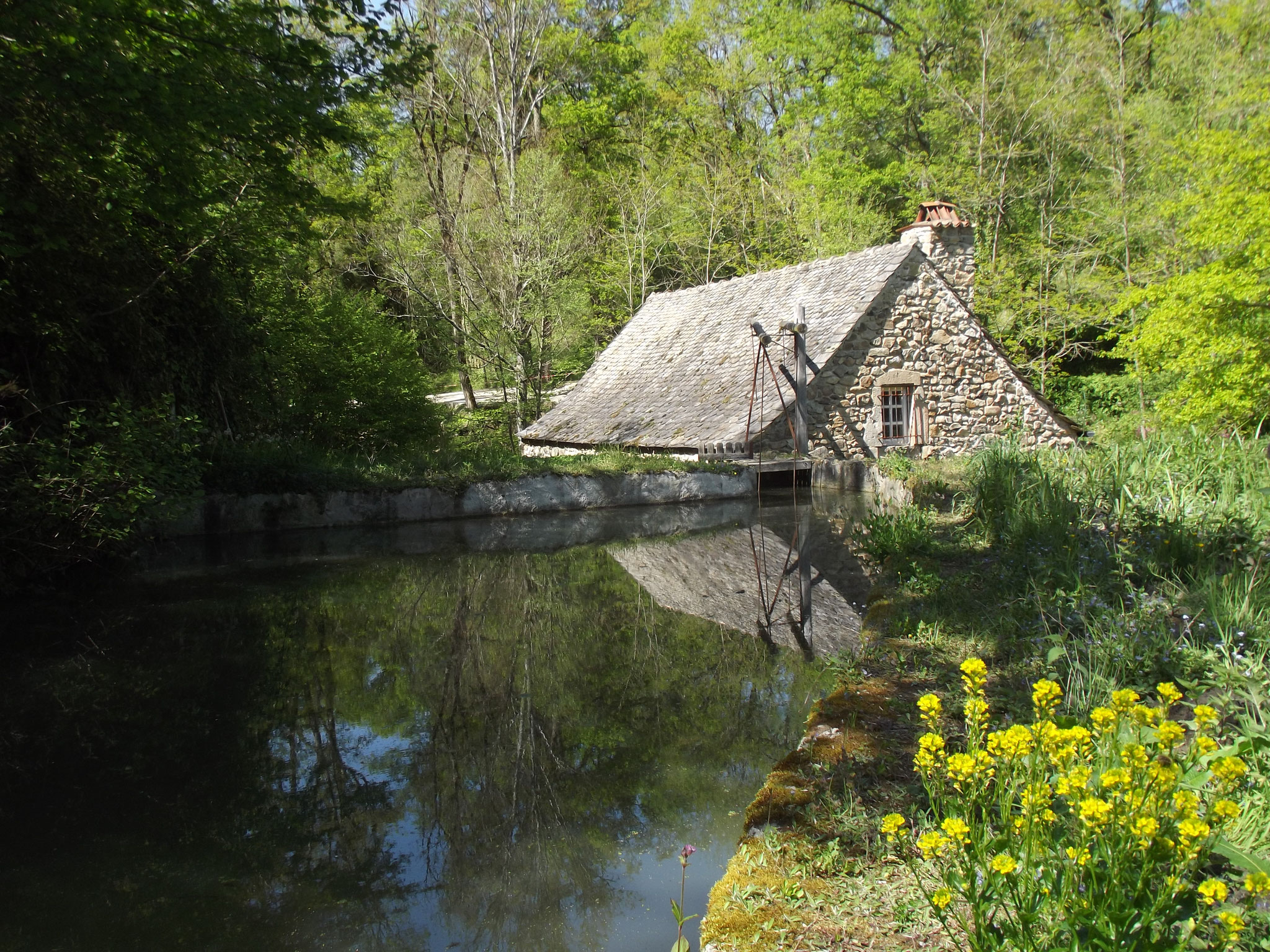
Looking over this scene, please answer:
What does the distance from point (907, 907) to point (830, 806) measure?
2.14ft

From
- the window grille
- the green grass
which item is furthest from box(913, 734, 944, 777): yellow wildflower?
the window grille

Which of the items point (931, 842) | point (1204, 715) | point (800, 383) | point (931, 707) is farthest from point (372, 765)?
point (800, 383)

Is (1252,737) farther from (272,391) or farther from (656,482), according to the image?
(272,391)

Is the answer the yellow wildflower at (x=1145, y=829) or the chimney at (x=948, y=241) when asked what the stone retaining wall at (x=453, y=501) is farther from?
the yellow wildflower at (x=1145, y=829)

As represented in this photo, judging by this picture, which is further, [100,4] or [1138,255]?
[1138,255]

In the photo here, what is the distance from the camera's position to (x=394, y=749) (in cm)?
483

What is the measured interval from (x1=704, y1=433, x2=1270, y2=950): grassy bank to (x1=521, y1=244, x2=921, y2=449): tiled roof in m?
7.89

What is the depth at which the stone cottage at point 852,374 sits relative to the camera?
53.6 ft

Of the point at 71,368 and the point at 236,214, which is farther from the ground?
the point at 236,214

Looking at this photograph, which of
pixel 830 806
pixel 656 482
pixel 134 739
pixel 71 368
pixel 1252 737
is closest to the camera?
pixel 1252 737

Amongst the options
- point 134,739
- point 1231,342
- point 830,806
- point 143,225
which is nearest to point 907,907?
point 830,806

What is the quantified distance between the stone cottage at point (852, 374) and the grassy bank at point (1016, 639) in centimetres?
760

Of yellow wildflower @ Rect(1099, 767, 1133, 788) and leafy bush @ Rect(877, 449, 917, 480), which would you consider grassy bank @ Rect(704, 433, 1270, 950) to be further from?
leafy bush @ Rect(877, 449, 917, 480)

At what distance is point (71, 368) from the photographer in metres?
9.89
